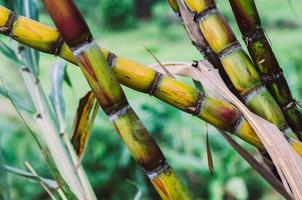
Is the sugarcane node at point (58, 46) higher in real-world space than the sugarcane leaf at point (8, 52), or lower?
lower

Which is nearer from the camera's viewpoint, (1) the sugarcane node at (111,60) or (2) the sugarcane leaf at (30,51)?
(1) the sugarcane node at (111,60)

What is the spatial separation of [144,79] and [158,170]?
0.21 feet

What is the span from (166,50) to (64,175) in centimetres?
161

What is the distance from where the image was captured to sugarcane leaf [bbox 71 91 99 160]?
21.2 inches

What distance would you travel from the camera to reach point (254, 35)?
1.35 ft

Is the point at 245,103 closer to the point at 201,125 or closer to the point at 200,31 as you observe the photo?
the point at 200,31

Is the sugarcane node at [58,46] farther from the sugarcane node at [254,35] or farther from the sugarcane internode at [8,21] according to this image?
the sugarcane node at [254,35]


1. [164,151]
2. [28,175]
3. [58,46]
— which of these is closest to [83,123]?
[28,175]

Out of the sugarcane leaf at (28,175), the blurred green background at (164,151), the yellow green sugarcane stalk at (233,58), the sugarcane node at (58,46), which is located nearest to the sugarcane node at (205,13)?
the yellow green sugarcane stalk at (233,58)

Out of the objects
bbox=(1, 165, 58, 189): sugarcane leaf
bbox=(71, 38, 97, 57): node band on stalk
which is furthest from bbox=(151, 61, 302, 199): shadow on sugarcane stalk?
bbox=(1, 165, 58, 189): sugarcane leaf

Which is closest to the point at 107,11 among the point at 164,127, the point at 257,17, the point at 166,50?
the point at 166,50

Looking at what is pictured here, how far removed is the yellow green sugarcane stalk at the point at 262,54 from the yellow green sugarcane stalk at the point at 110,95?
0.11m

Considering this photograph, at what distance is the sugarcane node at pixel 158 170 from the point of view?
37cm

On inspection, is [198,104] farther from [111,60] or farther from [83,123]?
[83,123]
